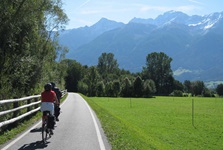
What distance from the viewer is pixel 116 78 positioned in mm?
144125

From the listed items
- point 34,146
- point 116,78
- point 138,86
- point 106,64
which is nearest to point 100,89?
point 138,86

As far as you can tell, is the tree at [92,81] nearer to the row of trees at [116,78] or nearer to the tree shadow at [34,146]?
the row of trees at [116,78]

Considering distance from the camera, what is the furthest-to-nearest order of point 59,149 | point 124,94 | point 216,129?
point 124,94, point 216,129, point 59,149

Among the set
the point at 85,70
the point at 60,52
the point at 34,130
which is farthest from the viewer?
the point at 85,70

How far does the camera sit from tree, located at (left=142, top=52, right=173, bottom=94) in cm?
14588

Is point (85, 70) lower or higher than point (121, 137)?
higher

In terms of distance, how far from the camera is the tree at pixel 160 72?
146m

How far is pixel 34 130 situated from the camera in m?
14.1

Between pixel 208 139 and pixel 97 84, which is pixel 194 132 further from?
pixel 97 84

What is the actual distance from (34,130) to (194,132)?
1188cm

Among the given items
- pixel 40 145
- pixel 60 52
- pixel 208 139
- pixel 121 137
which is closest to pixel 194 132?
pixel 208 139

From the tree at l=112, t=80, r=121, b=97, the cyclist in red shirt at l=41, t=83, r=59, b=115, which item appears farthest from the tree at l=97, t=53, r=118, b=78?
the cyclist in red shirt at l=41, t=83, r=59, b=115

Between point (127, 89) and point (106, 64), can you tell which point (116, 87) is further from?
point (106, 64)

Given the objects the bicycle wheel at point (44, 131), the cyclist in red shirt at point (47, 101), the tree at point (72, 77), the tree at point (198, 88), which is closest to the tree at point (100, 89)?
the tree at point (72, 77)
